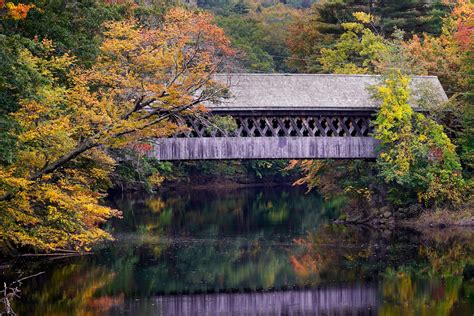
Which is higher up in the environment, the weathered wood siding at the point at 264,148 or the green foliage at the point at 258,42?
the green foliage at the point at 258,42

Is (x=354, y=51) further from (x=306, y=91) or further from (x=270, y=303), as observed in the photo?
(x=270, y=303)

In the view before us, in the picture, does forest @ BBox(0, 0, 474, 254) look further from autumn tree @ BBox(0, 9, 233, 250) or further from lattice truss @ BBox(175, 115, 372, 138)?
lattice truss @ BBox(175, 115, 372, 138)

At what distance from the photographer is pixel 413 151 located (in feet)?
105

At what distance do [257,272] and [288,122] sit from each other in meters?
9.77

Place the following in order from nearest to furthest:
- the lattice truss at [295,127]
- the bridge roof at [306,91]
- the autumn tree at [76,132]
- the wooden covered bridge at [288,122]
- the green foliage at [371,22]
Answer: the autumn tree at [76,132] < the wooden covered bridge at [288,122] < the bridge roof at [306,91] < the lattice truss at [295,127] < the green foliage at [371,22]

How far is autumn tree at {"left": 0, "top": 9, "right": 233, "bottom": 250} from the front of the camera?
19859 millimetres

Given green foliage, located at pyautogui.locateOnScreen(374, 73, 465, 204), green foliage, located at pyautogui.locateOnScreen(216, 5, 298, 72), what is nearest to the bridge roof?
green foliage, located at pyautogui.locateOnScreen(374, 73, 465, 204)

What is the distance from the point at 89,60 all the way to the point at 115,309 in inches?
359

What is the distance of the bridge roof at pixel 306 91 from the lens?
3103 centimetres

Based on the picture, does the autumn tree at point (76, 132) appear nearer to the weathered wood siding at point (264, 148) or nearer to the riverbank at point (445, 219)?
the weathered wood siding at point (264, 148)

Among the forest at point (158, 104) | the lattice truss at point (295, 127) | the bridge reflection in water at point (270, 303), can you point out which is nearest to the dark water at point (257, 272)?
the bridge reflection in water at point (270, 303)

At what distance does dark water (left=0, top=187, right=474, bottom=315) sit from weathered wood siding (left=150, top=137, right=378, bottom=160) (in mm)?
2651

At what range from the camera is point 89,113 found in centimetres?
2181

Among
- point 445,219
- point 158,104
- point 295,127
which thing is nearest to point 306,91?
point 295,127
